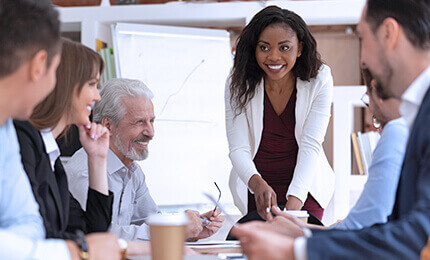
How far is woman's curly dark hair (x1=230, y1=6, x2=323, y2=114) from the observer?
214cm

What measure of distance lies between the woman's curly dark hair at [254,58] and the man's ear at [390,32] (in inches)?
44.4

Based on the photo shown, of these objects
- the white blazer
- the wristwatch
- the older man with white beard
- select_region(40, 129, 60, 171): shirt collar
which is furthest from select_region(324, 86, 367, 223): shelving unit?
the wristwatch

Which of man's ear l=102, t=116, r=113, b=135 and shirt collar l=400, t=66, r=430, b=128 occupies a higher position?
shirt collar l=400, t=66, r=430, b=128

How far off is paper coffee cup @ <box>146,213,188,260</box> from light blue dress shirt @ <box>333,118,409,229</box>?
1.71 feet

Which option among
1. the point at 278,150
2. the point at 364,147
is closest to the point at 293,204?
the point at 278,150

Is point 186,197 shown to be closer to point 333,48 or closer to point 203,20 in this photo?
point 203,20

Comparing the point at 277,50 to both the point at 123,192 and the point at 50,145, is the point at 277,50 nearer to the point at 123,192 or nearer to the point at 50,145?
the point at 123,192

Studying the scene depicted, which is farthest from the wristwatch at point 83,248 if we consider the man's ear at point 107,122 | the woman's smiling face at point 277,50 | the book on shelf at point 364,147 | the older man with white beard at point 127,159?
the book on shelf at point 364,147

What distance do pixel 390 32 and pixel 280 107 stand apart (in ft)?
4.10

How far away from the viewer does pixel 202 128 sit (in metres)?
3.44

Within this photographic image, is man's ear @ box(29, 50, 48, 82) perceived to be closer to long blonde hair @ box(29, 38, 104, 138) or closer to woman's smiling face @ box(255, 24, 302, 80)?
long blonde hair @ box(29, 38, 104, 138)

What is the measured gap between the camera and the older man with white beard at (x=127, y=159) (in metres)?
1.78

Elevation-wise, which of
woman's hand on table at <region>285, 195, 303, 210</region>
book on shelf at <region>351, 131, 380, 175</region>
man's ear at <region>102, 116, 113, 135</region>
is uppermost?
man's ear at <region>102, 116, 113, 135</region>

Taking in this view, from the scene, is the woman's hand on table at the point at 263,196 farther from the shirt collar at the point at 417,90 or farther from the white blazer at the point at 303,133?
the shirt collar at the point at 417,90
